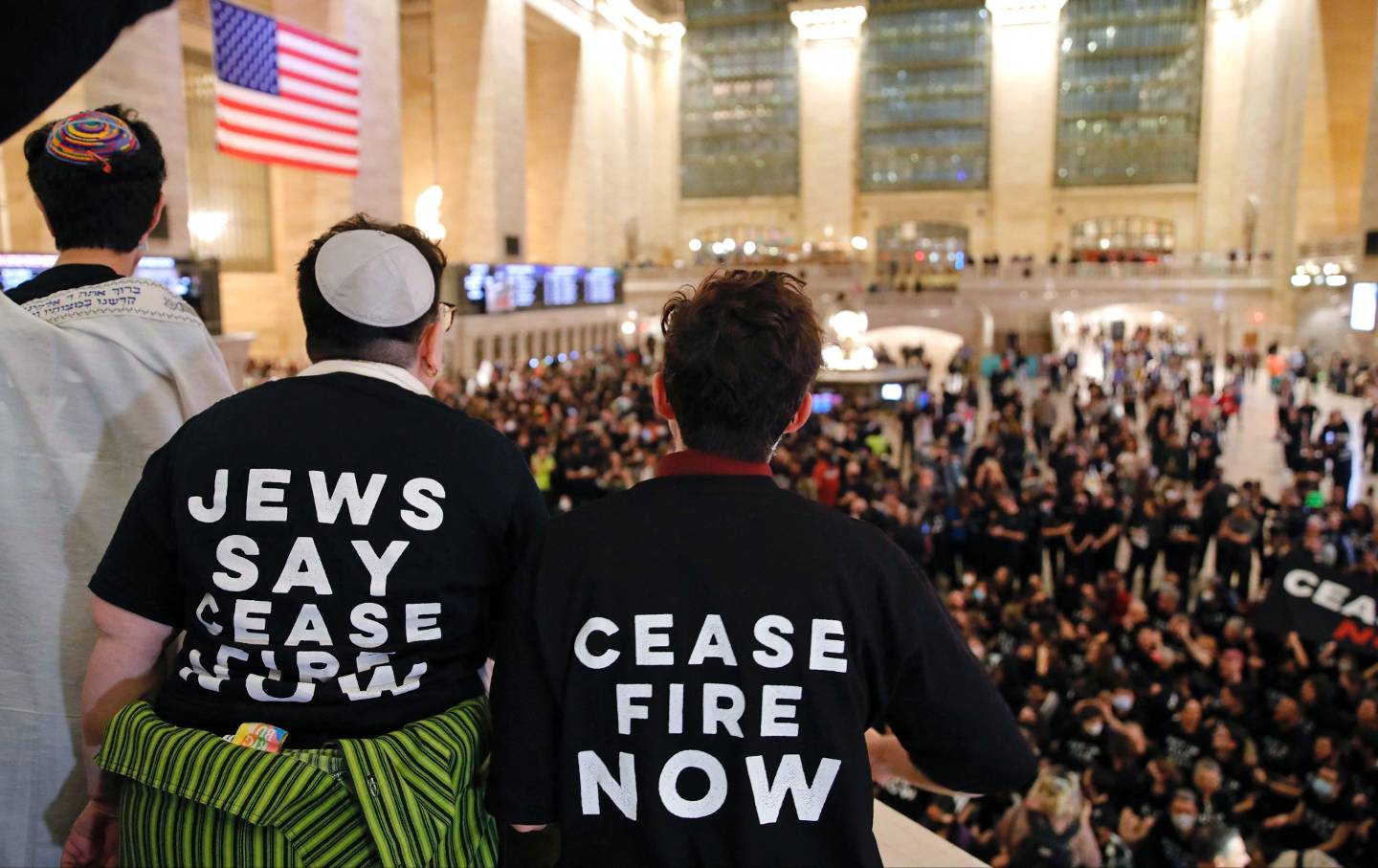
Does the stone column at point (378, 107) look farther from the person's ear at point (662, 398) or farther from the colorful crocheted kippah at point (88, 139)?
the person's ear at point (662, 398)

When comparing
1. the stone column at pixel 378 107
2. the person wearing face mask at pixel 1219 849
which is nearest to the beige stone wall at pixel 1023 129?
the stone column at pixel 378 107

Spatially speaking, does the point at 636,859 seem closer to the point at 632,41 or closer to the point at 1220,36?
the point at 632,41

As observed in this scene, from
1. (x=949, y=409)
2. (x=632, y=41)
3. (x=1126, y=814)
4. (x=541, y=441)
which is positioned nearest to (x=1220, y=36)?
(x=632, y=41)

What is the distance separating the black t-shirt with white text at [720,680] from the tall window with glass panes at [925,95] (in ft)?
150

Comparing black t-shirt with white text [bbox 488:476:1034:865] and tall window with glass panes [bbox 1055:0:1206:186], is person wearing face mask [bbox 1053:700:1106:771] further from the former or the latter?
tall window with glass panes [bbox 1055:0:1206:186]

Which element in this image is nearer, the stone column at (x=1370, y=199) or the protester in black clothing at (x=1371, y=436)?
the protester in black clothing at (x=1371, y=436)

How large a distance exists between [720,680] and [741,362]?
0.49m

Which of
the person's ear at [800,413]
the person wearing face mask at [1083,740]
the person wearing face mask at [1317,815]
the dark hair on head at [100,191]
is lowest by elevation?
the person wearing face mask at [1317,815]

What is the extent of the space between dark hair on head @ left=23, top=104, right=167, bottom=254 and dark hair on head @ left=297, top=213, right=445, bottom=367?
50cm

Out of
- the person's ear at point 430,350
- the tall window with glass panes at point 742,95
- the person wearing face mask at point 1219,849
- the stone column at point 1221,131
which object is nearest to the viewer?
the person's ear at point 430,350

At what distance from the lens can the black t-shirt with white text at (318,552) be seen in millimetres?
1580

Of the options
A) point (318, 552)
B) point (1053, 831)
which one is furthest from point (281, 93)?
point (318, 552)

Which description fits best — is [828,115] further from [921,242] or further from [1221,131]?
[1221,131]

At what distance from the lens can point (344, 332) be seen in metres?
1.76
